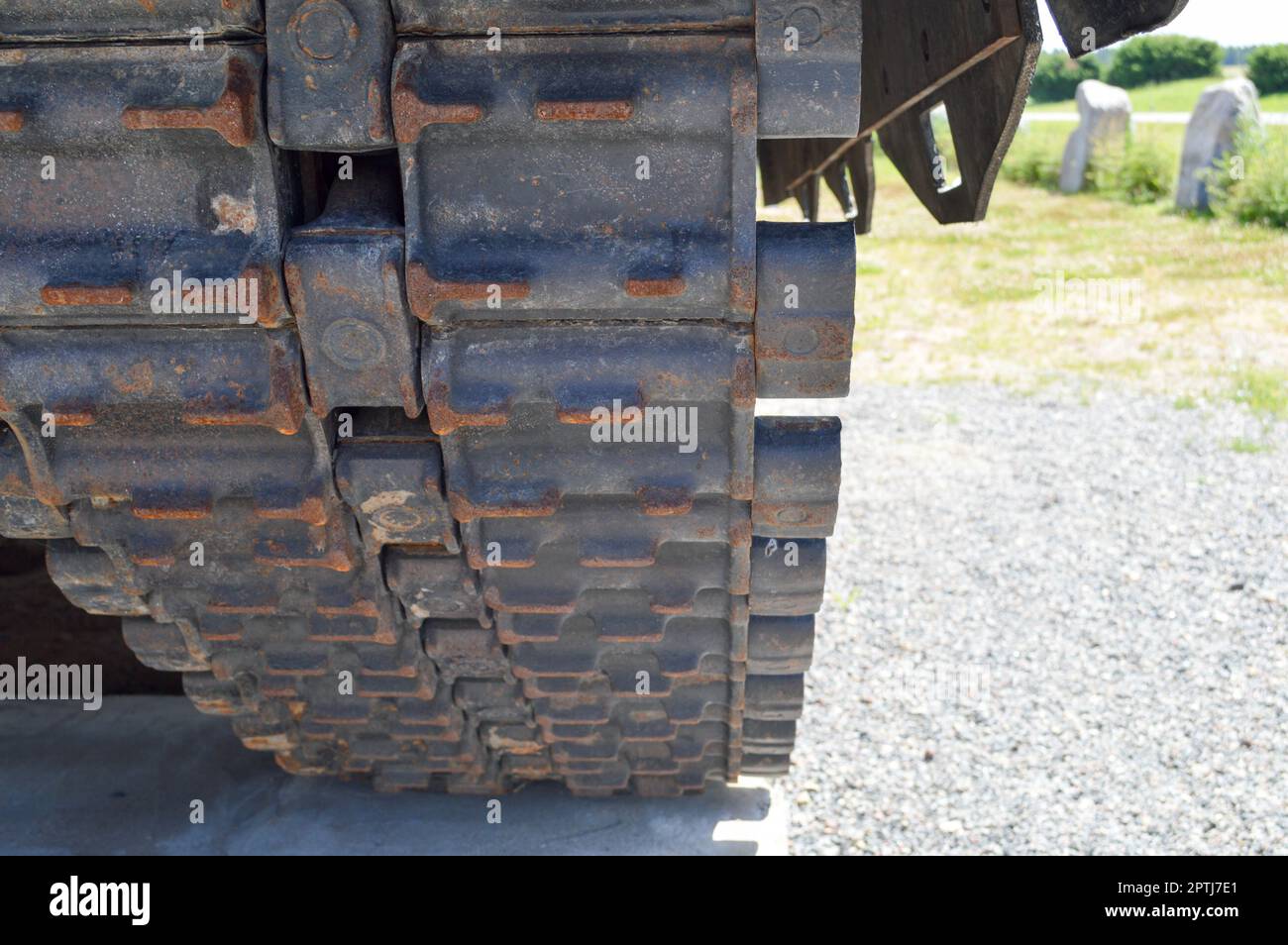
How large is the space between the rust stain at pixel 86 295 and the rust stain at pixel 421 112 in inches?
14.2

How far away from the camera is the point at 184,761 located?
2486 millimetres

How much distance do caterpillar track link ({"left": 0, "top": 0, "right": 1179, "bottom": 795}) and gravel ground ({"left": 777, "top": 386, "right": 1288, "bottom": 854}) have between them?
1.49m

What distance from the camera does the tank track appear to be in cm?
112

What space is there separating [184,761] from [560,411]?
174 centimetres

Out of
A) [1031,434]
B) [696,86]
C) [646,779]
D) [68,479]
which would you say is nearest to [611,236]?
[696,86]

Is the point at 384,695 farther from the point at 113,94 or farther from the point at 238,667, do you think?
the point at 113,94

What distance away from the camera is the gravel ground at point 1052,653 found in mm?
2740

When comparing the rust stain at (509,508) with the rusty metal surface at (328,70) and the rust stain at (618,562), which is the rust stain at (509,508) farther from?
the rusty metal surface at (328,70)
